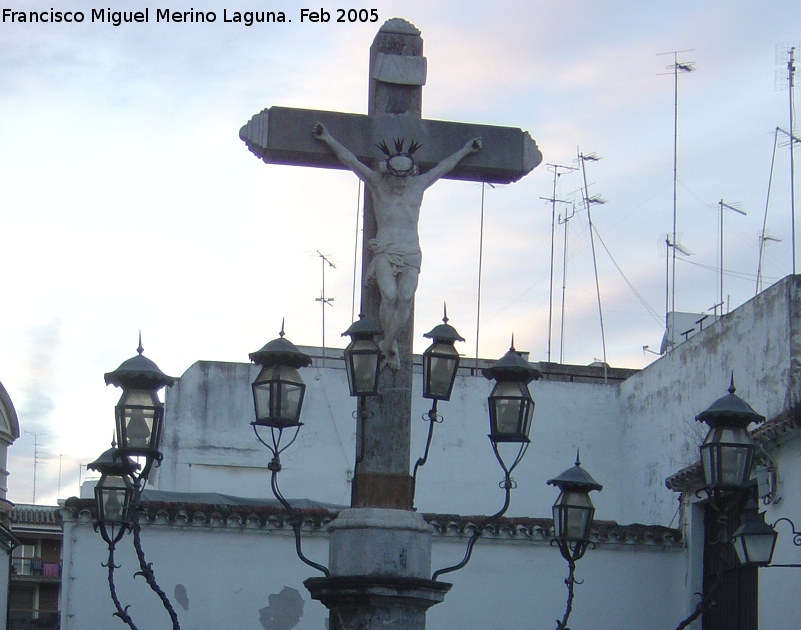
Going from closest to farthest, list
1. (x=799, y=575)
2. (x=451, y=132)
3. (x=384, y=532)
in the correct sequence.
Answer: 1. (x=384, y=532)
2. (x=451, y=132)
3. (x=799, y=575)

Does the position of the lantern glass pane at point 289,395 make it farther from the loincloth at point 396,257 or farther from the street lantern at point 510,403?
the street lantern at point 510,403

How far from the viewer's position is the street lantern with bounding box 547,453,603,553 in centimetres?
1098

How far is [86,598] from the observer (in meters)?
17.7

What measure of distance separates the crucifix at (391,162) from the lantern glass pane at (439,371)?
5.6 inches

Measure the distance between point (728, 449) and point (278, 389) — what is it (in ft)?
7.59

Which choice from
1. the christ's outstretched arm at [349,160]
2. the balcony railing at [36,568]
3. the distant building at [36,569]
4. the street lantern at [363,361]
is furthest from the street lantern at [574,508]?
the balcony railing at [36,568]

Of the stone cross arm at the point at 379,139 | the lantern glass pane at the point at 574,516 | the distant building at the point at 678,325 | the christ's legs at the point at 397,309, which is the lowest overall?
the lantern glass pane at the point at 574,516

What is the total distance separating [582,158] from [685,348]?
213 inches

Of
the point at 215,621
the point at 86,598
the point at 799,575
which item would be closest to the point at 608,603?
the point at 799,575

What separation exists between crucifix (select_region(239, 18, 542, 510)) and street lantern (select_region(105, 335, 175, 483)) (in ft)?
3.84

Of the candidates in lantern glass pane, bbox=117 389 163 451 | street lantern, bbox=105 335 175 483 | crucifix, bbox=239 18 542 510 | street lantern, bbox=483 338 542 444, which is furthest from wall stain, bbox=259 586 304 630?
street lantern, bbox=483 338 542 444

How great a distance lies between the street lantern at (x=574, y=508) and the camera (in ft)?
36.0

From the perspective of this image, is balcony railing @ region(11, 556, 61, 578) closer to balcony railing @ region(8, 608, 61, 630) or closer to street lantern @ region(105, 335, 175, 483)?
balcony railing @ region(8, 608, 61, 630)

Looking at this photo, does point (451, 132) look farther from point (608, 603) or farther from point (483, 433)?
point (483, 433)
